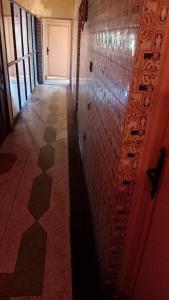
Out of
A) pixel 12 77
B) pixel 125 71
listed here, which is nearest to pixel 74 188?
pixel 125 71

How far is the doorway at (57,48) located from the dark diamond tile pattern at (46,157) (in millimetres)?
5493

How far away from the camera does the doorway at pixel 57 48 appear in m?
7.71

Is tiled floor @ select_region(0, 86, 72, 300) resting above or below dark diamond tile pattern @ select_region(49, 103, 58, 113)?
below

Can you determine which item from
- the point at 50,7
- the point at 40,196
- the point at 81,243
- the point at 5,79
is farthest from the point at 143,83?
the point at 50,7

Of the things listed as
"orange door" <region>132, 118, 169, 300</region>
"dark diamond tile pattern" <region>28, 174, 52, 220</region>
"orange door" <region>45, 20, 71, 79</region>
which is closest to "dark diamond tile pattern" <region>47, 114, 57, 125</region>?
"dark diamond tile pattern" <region>28, 174, 52, 220</region>

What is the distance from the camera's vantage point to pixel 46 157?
3049 millimetres

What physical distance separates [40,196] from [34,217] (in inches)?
12.0

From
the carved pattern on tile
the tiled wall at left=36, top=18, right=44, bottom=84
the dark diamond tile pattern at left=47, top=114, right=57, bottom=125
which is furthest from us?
the tiled wall at left=36, top=18, right=44, bottom=84

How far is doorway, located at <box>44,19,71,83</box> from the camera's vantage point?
771cm

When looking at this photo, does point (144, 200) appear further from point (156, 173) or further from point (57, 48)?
point (57, 48)

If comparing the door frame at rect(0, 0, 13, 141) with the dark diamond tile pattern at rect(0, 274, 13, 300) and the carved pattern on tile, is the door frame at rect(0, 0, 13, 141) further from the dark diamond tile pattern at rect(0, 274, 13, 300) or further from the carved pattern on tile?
the carved pattern on tile

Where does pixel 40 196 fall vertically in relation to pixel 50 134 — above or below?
below

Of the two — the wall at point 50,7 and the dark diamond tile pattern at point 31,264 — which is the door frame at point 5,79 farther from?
the wall at point 50,7

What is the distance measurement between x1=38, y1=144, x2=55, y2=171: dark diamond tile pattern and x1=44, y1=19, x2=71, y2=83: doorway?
18.0 feet
